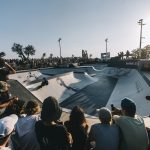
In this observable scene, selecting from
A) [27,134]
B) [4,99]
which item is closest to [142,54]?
[4,99]

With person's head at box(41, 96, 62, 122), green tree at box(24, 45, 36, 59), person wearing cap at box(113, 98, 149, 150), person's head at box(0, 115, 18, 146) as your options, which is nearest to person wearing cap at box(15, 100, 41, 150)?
person's head at box(41, 96, 62, 122)

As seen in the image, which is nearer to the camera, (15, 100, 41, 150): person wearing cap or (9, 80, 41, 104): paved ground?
(15, 100, 41, 150): person wearing cap

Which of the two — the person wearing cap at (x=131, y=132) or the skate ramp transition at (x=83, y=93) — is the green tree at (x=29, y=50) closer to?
the skate ramp transition at (x=83, y=93)

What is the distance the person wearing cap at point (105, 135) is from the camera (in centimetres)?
466

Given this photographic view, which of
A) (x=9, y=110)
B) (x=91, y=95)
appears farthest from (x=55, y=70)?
(x=9, y=110)

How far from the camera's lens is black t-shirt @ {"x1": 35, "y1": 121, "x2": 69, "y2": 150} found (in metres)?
4.09

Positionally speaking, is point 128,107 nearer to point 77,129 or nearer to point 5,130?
point 77,129

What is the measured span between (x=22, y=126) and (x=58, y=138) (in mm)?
742

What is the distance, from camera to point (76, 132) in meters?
4.71

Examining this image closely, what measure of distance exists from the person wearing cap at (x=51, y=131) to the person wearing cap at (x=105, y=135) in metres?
0.71

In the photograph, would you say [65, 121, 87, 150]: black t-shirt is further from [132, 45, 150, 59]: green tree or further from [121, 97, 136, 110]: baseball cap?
[132, 45, 150, 59]: green tree

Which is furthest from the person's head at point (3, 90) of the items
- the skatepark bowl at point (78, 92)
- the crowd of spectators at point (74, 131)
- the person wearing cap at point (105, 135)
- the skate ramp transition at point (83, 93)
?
the skate ramp transition at point (83, 93)

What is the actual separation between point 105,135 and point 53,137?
3.34 feet

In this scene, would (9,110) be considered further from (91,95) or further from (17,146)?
(91,95)
